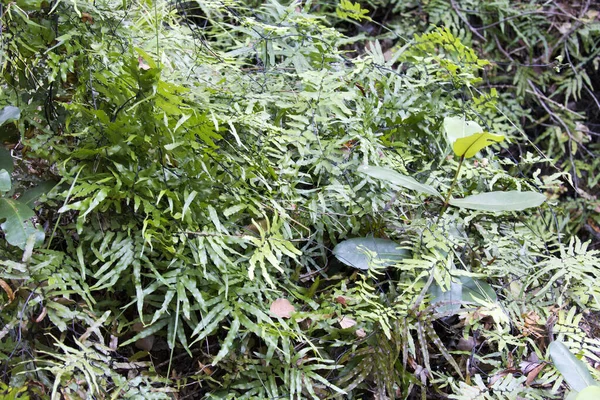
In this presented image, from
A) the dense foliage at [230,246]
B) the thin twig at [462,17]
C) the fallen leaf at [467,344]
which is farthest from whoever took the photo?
the thin twig at [462,17]

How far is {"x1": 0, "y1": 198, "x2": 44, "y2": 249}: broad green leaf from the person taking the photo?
43.4 inches

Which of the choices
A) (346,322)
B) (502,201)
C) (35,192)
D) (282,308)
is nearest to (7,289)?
(35,192)

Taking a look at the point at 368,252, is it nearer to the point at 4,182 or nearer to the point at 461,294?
the point at 461,294

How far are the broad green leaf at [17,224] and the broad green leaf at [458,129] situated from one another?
37.6 inches

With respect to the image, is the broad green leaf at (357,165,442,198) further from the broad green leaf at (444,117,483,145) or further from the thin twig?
the thin twig

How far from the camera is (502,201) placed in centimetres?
123

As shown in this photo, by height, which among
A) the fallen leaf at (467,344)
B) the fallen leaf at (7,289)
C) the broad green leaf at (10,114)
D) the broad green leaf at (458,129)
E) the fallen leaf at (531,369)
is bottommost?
the fallen leaf at (467,344)

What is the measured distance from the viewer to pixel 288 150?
4.86ft

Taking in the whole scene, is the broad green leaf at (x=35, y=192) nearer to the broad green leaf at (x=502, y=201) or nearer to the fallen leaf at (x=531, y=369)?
the broad green leaf at (x=502, y=201)

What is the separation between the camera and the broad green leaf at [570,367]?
1104 mm

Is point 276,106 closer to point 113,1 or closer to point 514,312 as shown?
point 113,1

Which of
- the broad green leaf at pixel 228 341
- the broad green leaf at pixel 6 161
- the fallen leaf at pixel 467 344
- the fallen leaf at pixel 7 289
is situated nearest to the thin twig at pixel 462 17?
the fallen leaf at pixel 467 344

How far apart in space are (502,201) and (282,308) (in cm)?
58

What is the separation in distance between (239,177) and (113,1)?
23.8 inches
